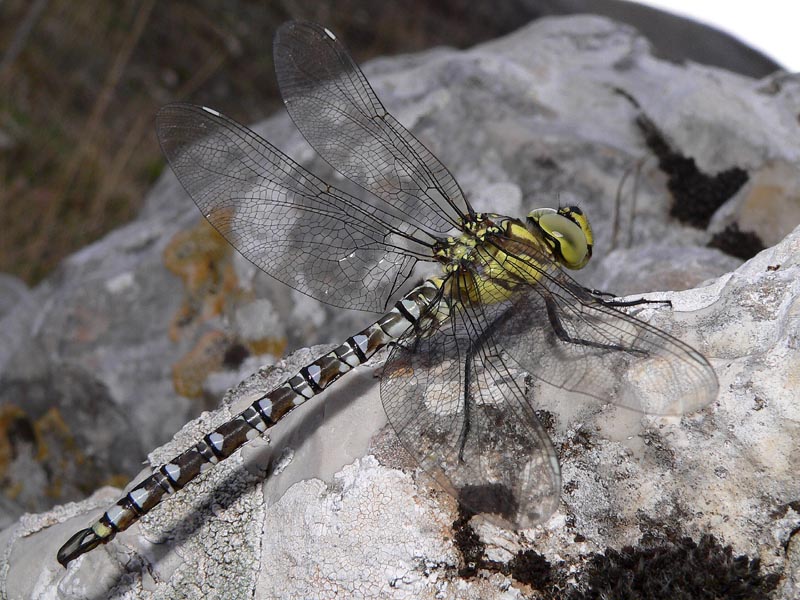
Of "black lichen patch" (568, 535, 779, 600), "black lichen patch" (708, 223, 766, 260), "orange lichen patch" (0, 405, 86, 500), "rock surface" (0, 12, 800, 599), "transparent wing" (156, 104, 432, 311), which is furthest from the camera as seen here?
"orange lichen patch" (0, 405, 86, 500)

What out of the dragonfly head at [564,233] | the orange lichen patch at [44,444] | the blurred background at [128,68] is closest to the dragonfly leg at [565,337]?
the dragonfly head at [564,233]

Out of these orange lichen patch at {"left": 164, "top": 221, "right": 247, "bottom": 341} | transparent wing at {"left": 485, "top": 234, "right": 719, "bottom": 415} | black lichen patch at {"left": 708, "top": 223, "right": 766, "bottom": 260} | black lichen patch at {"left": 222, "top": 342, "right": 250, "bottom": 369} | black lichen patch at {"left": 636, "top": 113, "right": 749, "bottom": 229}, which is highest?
orange lichen patch at {"left": 164, "top": 221, "right": 247, "bottom": 341}

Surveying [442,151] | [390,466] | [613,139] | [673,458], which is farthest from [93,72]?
[673,458]

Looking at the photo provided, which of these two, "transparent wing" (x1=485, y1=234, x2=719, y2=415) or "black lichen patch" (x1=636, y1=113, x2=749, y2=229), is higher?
"transparent wing" (x1=485, y1=234, x2=719, y2=415)

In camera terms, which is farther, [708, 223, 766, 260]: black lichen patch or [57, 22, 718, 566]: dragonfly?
[708, 223, 766, 260]: black lichen patch

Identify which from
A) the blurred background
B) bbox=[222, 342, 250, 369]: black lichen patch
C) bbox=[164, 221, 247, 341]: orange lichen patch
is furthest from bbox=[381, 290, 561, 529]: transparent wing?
the blurred background

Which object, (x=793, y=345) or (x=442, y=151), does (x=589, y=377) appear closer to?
(x=793, y=345)

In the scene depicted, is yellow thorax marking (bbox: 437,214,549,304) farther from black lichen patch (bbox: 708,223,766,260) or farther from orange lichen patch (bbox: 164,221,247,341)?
orange lichen patch (bbox: 164,221,247,341)

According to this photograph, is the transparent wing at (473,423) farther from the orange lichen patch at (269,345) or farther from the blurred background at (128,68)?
the blurred background at (128,68)

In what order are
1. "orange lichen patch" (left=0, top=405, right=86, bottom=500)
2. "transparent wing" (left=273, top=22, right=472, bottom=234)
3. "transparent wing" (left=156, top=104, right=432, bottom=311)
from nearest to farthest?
"transparent wing" (left=156, top=104, right=432, bottom=311) → "transparent wing" (left=273, top=22, right=472, bottom=234) → "orange lichen patch" (left=0, top=405, right=86, bottom=500)
